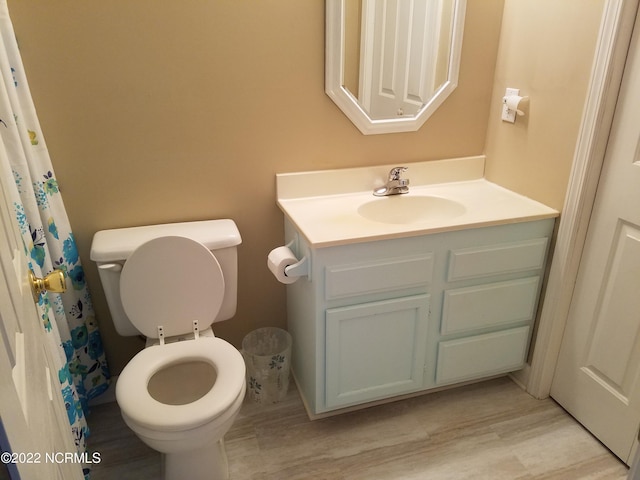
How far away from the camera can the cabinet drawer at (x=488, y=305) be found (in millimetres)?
1788

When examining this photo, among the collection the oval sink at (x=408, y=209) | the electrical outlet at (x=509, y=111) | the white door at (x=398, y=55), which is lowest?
the oval sink at (x=408, y=209)

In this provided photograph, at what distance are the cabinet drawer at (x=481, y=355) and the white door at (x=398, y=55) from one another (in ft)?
3.25

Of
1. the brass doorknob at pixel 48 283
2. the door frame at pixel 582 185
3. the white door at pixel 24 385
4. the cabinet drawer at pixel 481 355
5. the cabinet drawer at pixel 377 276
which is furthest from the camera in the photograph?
the cabinet drawer at pixel 481 355

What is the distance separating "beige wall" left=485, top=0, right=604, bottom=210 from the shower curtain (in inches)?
69.6

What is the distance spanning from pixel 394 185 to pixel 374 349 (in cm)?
69

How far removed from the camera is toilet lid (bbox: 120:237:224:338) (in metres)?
1.62

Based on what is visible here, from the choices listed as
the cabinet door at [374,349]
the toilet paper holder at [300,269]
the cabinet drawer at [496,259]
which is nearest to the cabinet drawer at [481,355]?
the cabinet door at [374,349]

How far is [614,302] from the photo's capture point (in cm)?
164

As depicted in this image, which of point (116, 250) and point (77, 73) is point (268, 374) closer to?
point (116, 250)

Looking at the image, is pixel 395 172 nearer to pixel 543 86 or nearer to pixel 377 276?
pixel 377 276

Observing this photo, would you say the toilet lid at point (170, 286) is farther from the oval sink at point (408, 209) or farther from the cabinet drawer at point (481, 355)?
the cabinet drawer at point (481, 355)

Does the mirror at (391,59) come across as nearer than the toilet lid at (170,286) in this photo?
No

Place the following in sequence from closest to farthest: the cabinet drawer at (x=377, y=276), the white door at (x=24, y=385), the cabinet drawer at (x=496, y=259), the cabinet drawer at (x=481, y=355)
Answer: the white door at (x=24, y=385) → the cabinet drawer at (x=377, y=276) → the cabinet drawer at (x=496, y=259) → the cabinet drawer at (x=481, y=355)

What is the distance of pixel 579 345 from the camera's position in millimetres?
1811
